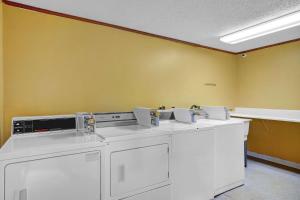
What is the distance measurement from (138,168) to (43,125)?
1.08m

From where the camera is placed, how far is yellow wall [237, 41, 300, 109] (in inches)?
139

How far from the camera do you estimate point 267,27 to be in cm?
272

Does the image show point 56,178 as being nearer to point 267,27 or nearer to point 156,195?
point 156,195

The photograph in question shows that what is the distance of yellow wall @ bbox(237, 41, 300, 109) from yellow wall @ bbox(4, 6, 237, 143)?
4.70 feet

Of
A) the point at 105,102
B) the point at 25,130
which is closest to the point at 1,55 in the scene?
the point at 25,130

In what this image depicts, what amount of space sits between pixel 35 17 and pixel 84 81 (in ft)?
2.96

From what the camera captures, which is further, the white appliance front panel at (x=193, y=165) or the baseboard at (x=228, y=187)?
the baseboard at (x=228, y=187)

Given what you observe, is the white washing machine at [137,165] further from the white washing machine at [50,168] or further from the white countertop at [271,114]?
the white countertop at [271,114]

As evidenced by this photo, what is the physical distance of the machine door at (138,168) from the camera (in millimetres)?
1775

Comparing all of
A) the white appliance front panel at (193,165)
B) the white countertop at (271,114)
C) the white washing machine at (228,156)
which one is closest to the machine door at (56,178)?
the white appliance front panel at (193,165)

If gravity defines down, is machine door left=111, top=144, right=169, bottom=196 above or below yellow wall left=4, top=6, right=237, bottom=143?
below

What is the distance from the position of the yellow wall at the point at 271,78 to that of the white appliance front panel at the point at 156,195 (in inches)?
118

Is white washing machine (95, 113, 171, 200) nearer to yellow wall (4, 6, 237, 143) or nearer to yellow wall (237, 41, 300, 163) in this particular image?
yellow wall (4, 6, 237, 143)

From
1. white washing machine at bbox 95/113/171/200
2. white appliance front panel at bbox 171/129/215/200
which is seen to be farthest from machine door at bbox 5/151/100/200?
white appliance front panel at bbox 171/129/215/200
